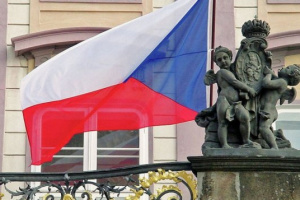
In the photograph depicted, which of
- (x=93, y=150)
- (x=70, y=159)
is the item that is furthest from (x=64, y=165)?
(x=93, y=150)

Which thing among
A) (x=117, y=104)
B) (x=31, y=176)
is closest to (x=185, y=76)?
(x=117, y=104)

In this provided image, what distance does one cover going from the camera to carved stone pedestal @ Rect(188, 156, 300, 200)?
33.9 feet

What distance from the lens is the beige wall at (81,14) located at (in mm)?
15758

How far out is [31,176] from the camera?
447 inches

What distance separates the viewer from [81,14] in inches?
622

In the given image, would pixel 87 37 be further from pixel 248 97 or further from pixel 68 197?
pixel 248 97

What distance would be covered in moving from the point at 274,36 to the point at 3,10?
421cm

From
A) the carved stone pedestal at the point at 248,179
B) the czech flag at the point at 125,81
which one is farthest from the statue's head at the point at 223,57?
the czech flag at the point at 125,81

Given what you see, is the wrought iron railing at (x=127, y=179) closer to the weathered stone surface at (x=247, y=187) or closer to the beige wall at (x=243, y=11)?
the weathered stone surface at (x=247, y=187)

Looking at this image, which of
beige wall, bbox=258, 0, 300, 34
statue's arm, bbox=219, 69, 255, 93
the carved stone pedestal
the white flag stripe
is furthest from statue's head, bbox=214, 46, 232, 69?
beige wall, bbox=258, 0, 300, 34

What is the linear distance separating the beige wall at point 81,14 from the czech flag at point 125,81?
7.81ft

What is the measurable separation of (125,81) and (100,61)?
43 centimetres

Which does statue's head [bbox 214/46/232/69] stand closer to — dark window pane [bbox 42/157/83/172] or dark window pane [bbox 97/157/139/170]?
dark window pane [bbox 97/157/139/170]

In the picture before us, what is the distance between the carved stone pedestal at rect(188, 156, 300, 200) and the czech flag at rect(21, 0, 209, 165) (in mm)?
2522
